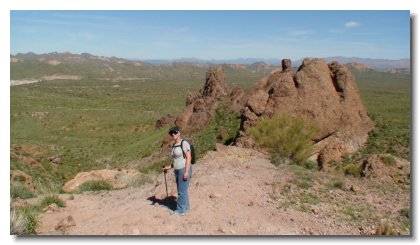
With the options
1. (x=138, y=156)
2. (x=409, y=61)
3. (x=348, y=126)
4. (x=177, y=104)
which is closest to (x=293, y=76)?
(x=348, y=126)

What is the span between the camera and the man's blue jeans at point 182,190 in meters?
7.99

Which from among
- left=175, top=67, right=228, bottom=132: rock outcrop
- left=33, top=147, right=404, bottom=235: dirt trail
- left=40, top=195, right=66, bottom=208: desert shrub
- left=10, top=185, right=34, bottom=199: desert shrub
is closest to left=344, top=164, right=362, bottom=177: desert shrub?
left=33, top=147, right=404, bottom=235: dirt trail

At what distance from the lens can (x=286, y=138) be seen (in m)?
16.8

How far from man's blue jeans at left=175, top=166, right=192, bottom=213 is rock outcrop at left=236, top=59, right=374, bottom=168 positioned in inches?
451

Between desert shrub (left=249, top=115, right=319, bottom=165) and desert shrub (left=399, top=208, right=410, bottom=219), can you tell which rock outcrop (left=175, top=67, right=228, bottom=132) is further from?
desert shrub (left=399, top=208, right=410, bottom=219)

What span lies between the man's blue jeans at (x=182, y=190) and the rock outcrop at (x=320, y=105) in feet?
37.6

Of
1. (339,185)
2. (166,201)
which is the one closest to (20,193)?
(166,201)

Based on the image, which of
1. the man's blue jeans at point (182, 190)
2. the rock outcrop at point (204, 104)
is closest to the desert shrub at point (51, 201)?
the man's blue jeans at point (182, 190)

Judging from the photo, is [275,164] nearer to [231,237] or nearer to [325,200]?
[325,200]

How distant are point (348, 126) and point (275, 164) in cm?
864

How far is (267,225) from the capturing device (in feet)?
26.1

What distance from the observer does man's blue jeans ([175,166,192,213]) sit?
26.2ft

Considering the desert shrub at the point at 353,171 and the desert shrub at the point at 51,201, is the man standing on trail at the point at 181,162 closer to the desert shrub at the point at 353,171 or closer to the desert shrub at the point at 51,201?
the desert shrub at the point at 51,201

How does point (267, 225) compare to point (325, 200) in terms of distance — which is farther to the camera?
point (325, 200)
